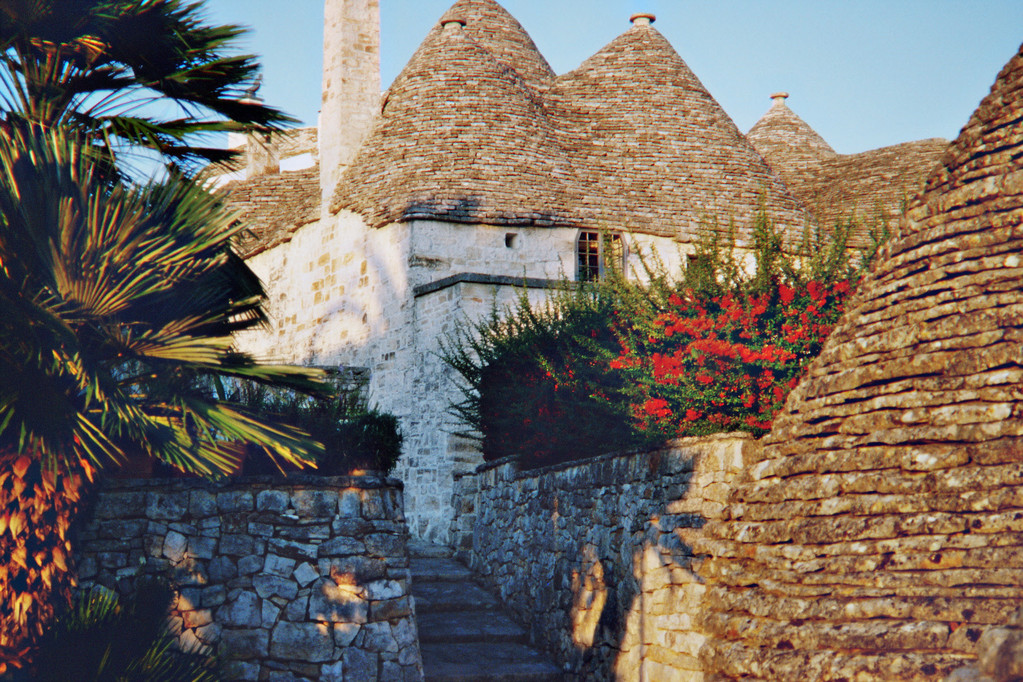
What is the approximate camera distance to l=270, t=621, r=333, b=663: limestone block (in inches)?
330

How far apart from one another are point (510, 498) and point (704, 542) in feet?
15.4

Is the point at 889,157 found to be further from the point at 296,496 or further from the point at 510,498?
the point at 296,496

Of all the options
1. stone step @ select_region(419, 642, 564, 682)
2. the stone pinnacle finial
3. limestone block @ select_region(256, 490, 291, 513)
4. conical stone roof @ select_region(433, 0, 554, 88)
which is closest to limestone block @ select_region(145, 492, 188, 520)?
limestone block @ select_region(256, 490, 291, 513)

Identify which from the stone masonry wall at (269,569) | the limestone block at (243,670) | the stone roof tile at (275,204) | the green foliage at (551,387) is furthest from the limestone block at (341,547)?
the stone roof tile at (275,204)

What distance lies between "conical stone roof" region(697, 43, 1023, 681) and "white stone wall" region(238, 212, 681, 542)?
719 centimetres

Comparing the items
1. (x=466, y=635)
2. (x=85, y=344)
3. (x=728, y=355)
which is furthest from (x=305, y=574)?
(x=728, y=355)

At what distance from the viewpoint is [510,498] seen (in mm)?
11547

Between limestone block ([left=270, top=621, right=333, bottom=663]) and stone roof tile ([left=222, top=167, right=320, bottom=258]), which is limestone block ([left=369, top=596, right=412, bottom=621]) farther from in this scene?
stone roof tile ([left=222, top=167, right=320, bottom=258])

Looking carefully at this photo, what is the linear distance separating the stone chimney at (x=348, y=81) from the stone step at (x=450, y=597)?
9.26m

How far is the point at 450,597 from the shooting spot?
1152 centimetres

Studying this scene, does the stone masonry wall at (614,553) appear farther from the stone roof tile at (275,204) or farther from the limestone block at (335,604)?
the stone roof tile at (275,204)

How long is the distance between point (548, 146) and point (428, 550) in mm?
8475

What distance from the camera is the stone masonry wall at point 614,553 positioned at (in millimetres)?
7316

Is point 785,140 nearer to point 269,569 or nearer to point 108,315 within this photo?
point 269,569
